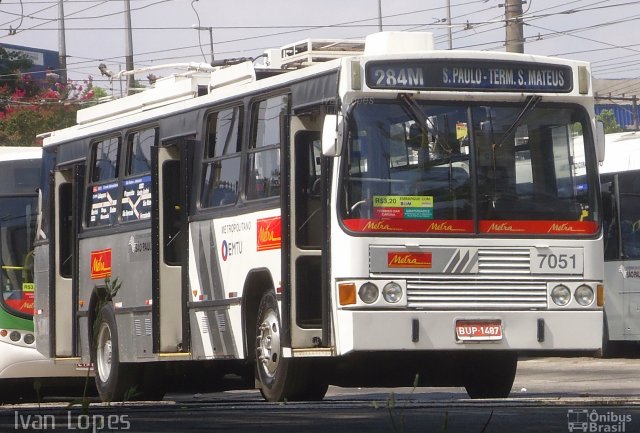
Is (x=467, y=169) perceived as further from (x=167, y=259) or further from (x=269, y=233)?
(x=167, y=259)

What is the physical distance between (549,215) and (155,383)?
5.81m

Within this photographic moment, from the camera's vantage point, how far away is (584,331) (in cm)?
1377

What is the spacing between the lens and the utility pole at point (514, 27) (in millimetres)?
29484

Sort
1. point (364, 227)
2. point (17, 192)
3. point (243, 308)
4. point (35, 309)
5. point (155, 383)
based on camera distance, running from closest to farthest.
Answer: point (364, 227), point (243, 308), point (155, 383), point (35, 309), point (17, 192)

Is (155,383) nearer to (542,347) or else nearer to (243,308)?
(243,308)

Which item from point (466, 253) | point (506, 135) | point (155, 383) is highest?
point (506, 135)

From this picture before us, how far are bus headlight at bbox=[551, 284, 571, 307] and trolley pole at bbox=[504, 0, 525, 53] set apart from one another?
1595cm

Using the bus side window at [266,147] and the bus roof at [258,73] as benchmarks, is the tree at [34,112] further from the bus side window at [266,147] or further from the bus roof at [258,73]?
the bus side window at [266,147]

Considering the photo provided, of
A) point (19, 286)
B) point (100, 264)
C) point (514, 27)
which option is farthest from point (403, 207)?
point (514, 27)

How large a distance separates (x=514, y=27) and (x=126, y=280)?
14219 millimetres

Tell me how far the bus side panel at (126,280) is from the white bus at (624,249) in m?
9.59

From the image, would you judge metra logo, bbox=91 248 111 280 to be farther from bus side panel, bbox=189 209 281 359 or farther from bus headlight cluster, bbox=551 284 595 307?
bus headlight cluster, bbox=551 284 595 307

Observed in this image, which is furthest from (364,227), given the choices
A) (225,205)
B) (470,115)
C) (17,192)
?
(17,192)

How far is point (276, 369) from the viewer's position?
14.1m
